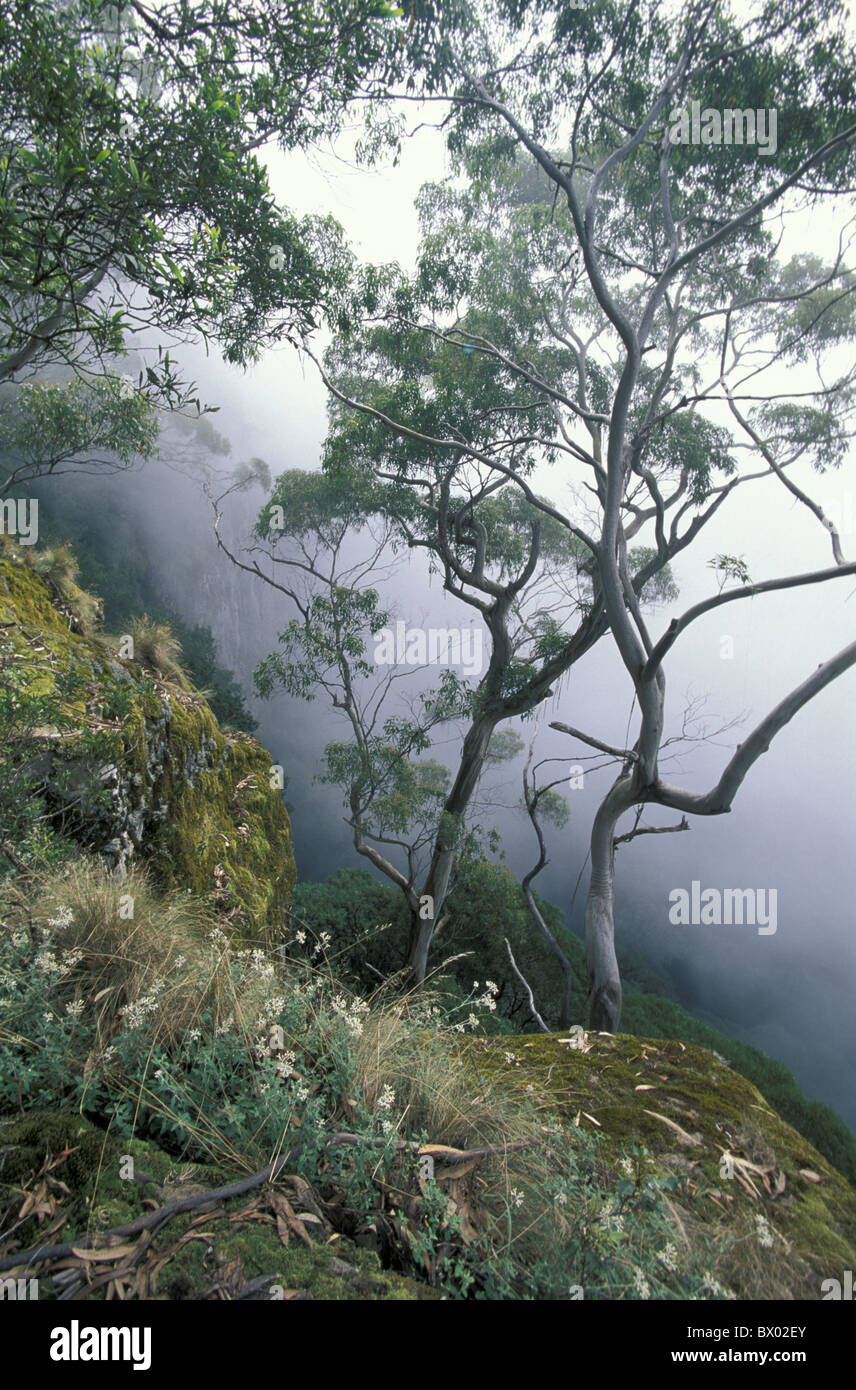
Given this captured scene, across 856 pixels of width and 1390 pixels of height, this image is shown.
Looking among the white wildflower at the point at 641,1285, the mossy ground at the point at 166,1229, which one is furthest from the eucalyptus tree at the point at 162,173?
the white wildflower at the point at 641,1285

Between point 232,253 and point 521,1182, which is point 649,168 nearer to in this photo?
point 232,253

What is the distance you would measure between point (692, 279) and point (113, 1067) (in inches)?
305

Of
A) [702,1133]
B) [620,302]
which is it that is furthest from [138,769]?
[620,302]

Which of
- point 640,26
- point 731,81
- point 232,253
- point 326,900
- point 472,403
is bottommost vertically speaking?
point 326,900

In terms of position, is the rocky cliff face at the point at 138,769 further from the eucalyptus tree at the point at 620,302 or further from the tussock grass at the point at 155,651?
the eucalyptus tree at the point at 620,302

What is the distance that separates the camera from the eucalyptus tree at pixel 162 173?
202 cm

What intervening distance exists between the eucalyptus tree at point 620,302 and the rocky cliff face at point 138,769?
2.49 m

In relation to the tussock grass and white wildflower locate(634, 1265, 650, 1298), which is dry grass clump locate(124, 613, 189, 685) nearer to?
the tussock grass

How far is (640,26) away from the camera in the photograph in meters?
4.73

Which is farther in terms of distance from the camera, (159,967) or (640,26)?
(640,26)

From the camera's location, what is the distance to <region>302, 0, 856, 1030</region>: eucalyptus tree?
4637 millimetres
